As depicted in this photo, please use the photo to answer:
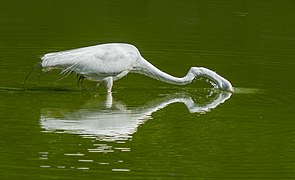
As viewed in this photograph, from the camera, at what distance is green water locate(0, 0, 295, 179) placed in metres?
11.5

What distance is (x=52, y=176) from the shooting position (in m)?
10.8

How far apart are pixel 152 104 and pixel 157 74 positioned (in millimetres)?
903

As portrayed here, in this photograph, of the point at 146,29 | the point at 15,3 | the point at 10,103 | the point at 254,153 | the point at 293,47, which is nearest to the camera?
the point at 254,153

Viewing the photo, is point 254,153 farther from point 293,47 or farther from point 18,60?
point 293,47

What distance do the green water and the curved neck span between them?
27 cm

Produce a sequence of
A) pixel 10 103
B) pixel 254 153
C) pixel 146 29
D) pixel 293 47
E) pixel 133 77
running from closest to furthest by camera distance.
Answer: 1. pixel 254 153
2. pixel 10 103
3. pixel 133 77
4. pixel 293 47
5. pixel 146 29

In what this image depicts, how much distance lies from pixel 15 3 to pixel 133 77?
8.74 m

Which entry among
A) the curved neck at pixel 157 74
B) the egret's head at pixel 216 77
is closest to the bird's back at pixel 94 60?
the curved neck at pixel 157 74

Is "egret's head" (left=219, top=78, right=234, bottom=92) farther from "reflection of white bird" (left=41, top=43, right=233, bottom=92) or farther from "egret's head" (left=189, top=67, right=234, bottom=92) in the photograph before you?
"reflection of white bird" (left=41, top=43, right=233, bottom=92)

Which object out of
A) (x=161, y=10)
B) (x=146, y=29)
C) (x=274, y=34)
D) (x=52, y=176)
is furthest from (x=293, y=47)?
(x=52, y=176)

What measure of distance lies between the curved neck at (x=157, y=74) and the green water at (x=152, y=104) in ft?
0.89

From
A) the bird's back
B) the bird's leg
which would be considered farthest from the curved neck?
the bird's leg

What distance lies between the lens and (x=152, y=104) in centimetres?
1498

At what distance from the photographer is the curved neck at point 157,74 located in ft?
51.5
